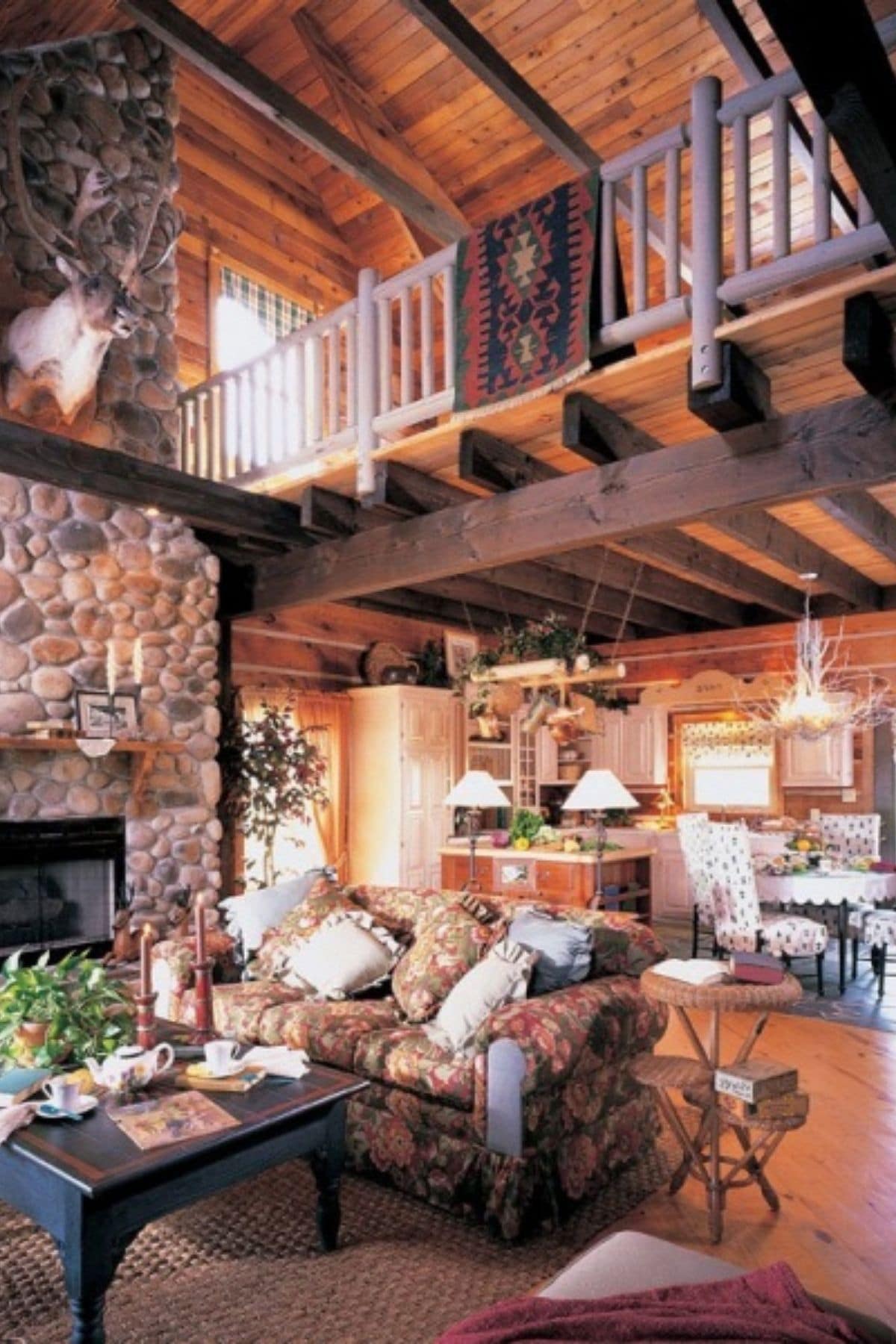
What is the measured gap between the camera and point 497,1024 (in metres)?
2.90

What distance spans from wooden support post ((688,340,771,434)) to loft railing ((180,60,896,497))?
6cm

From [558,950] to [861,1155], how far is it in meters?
1.36

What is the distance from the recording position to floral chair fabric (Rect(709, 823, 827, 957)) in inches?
228

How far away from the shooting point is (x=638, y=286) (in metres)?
3.43

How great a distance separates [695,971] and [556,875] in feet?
11.2

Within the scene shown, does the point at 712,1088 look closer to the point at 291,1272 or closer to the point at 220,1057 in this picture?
the point at 291,1272

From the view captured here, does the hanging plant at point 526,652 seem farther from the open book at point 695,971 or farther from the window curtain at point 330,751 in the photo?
the open book at point 695,971

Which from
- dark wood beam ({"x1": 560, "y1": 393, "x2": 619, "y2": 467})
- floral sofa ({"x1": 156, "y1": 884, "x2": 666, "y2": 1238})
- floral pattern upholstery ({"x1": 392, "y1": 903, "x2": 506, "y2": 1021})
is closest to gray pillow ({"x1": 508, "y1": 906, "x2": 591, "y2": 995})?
floral sofa ({"x1": 156, "y1": 884, "x2": 666, "y2": 1238})

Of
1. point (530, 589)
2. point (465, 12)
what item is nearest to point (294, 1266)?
point (530, 589)

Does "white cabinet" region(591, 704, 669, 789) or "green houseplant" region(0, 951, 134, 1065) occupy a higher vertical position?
"white cabinet" region(591, 704, 669, 789)

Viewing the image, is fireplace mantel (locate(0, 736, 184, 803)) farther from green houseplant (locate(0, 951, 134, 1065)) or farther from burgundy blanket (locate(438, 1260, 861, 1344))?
burgundy blanket (locate(438, 1260, 861, 1344))

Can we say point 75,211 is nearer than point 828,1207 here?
No

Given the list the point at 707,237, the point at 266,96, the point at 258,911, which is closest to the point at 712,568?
the point at 707,237

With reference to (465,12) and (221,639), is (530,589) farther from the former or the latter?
(465,12)
